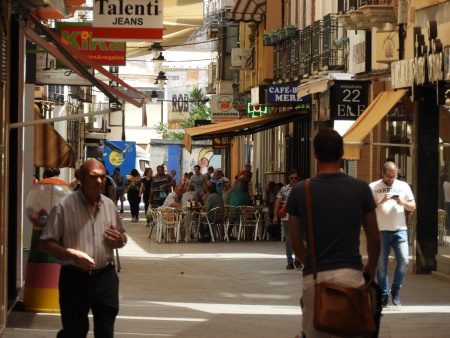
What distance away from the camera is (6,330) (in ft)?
41.1

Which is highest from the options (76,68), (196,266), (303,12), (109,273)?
(303,12)

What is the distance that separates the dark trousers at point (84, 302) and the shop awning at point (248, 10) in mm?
32837

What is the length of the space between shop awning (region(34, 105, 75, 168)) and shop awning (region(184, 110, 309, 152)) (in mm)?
9130

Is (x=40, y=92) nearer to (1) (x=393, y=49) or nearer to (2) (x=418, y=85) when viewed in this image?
(1) (x=393, y=49)

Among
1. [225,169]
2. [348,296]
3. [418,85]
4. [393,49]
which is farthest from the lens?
[225,169]

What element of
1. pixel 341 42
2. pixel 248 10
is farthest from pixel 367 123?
pixel 248 10

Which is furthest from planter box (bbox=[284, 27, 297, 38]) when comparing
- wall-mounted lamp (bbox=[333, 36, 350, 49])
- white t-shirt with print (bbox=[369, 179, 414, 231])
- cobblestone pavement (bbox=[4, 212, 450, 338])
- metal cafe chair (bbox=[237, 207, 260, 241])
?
white t-shirt with print (bbox=[369, 179, 414, 231])

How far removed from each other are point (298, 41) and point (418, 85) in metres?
15.8

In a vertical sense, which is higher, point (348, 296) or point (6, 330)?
point (348, 296)

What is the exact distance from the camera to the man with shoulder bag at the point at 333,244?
7.07 metres

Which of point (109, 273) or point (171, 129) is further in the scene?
point (171, 129)

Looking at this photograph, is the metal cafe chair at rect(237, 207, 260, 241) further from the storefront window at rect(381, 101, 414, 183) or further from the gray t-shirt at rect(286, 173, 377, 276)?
the gray t-shirt at rect(286, 173, 377, 276)

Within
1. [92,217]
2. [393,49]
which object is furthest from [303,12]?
[92,217]

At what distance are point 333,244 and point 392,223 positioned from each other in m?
7.85
